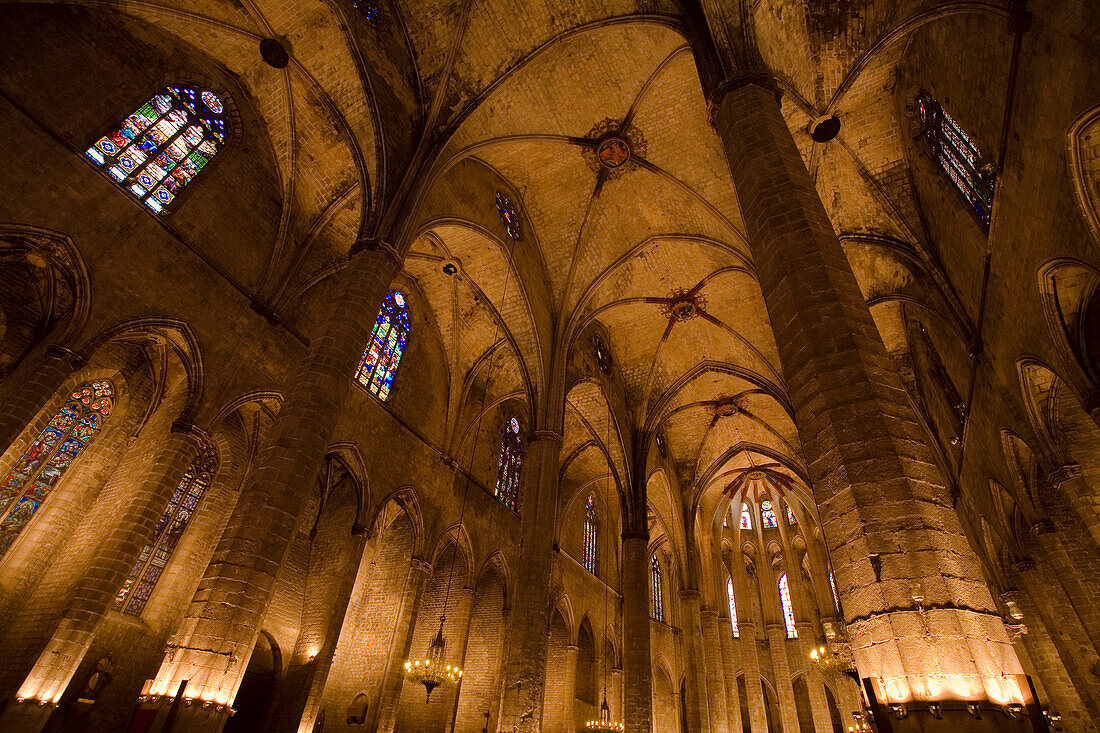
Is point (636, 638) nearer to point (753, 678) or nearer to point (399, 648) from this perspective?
point (399, 648)

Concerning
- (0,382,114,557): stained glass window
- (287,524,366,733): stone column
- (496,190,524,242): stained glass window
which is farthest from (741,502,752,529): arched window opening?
(0,382,114,557): stained glass window

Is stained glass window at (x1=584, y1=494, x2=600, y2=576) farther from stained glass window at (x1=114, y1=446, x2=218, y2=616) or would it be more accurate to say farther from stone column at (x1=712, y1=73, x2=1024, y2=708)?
stone column at (x1=712, y1=73, x2=1024, y2=708)

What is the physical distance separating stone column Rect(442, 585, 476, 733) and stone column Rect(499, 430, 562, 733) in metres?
4.26

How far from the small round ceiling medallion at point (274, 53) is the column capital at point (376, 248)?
4.51m

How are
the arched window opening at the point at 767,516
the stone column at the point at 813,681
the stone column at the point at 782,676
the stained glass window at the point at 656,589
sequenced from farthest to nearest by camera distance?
the arched window opening at the point at 767,516 → the stained glass window at the point at 656,589 → the stone column at the point at 782,676 → the stone column at the point at 813,681

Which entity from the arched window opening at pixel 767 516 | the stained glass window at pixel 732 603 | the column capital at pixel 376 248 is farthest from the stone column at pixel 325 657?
the arched window opening at pixel 767 516

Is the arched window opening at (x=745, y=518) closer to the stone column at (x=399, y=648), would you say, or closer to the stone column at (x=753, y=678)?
the stone column at (x=753, y=678)

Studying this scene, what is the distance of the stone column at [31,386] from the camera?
7980mm

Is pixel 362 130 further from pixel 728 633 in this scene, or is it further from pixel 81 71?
pixel 728 633

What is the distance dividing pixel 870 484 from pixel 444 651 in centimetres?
1202

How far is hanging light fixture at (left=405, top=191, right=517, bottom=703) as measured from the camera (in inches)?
482

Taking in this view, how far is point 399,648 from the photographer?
43.3 ft

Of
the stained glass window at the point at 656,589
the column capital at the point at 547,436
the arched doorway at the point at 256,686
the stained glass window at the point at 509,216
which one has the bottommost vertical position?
the arched doorway at the point at 256,686

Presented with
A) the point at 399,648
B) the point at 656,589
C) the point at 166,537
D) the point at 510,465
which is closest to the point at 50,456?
the point at 166,537
